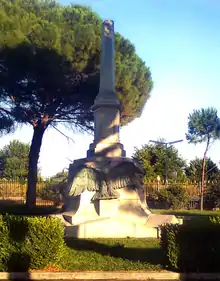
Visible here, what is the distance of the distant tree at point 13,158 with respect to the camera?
6675 centimetres

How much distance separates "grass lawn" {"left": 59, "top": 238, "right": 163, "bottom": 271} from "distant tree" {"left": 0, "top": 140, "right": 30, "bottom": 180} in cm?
5462

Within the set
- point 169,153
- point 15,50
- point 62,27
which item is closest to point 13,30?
point 15,50

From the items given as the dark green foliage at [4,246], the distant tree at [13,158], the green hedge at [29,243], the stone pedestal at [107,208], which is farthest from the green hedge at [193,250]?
the distant tree at [13,158]

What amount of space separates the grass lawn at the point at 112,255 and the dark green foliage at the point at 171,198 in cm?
1330

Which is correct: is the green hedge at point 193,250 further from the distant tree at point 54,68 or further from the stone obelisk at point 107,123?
the distant tree at point 54,68

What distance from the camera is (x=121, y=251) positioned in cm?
937

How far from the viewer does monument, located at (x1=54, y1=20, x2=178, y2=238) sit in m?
11.7

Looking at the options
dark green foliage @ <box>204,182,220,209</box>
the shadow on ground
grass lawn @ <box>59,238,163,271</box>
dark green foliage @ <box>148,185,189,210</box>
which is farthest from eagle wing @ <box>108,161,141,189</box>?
dark green foliage @ <box>204,182,220,209</box>

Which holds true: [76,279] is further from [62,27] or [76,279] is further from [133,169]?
[62,27]

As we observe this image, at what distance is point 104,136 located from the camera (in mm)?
13977

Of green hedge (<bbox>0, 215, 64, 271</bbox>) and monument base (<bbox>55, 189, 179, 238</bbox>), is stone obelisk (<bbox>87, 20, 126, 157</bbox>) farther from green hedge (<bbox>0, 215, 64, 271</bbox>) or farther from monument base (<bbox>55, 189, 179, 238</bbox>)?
green hedge (<bbox>0, 215, 64, 271</bbox>)

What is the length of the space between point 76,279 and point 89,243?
338 cm

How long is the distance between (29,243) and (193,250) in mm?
2681

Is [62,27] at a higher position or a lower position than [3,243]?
higher
